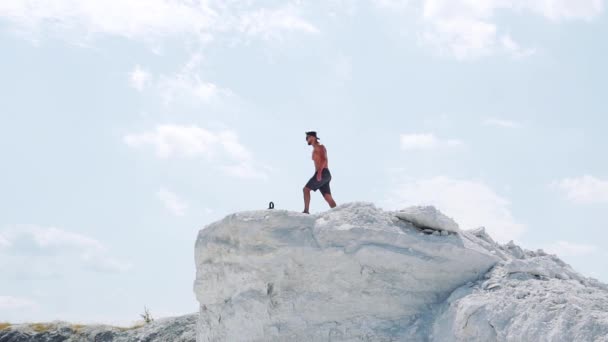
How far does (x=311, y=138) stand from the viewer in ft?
45.2

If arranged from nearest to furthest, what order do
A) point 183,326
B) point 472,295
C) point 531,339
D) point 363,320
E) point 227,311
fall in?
point 531,339, point 472,295, point 363,320, point 227,311, point 183,326

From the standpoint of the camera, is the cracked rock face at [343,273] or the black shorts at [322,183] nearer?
the cracked rock face at [343,273]

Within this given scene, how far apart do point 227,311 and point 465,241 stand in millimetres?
4449

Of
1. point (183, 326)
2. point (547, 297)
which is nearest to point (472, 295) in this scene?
point (547, 297)

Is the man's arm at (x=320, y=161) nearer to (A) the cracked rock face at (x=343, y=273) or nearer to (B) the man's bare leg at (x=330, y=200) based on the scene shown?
(B) the man's bare leg at (x=330, y=200)

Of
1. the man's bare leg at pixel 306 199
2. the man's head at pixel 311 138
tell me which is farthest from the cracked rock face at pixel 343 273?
the man's head at pixel 311 138

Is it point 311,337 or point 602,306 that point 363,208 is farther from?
point 602,306

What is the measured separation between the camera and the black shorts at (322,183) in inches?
538

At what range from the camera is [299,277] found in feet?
39.5

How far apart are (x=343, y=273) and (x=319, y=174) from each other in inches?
97.1

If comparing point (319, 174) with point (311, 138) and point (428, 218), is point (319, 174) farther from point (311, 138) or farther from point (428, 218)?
point (428, 218)

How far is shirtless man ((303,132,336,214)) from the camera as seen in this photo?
44.8 feet

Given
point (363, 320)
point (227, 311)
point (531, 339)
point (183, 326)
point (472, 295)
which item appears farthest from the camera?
point (183, 326)

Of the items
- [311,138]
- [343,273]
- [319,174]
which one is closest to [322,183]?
[319,174]
